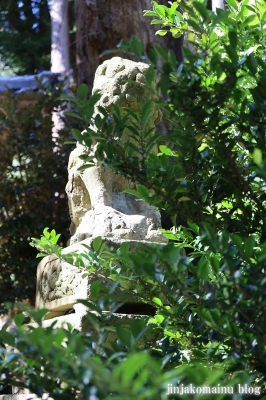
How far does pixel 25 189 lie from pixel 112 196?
3.22m

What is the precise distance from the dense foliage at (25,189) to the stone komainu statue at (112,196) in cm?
273

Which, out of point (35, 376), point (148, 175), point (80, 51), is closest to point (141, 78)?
point (148, 175)

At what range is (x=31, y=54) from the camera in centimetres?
1396

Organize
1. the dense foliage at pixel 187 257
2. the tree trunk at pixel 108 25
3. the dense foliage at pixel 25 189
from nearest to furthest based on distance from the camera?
the dense foliage at pixel 187 257, the dense foliage at pixel 25 189, the tree trunk at pixel 108 25

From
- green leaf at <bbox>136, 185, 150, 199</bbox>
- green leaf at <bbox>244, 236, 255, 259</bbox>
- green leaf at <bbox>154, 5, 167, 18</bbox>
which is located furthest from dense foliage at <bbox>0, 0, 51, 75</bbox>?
green leaf at <bbox>244, 236, 255, 259</bbox>

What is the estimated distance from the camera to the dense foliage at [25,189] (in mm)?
6668

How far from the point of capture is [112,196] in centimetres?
383

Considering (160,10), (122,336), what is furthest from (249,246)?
(160,10)

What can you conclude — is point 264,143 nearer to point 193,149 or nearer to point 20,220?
point 193,149

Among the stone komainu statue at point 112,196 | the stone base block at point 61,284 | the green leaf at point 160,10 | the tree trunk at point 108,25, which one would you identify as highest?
the tree trunk at point 108,25

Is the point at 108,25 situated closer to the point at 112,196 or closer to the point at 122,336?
the point at 112,196

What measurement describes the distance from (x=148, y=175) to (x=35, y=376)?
0.74 metres

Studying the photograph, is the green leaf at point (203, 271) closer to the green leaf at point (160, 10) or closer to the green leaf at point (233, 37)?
the green leaf at point (233, 37)

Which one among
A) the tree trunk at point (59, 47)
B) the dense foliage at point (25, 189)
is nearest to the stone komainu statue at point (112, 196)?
the dense foliage at point (25, 189)
